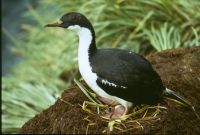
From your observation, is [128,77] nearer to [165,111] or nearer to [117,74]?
[117,74]

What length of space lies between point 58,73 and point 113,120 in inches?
124

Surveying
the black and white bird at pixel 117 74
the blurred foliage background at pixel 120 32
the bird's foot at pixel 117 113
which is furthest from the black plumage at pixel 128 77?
the blurred foliage background at pixel 120 32

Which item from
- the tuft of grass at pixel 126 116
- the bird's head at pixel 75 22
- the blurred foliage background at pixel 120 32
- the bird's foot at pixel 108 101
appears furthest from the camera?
the blurred foliage background at pixel 120 32

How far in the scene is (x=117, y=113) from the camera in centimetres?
316

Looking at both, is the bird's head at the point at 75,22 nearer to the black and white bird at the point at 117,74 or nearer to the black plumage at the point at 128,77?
the black and white bird at the point at 117,74

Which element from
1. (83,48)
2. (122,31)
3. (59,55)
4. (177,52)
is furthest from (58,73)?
(83,48)

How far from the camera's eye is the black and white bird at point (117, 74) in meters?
3.04

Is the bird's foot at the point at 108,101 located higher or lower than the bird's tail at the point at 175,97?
higher

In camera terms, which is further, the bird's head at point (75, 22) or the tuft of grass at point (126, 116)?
the bird's head at point (75, 22)

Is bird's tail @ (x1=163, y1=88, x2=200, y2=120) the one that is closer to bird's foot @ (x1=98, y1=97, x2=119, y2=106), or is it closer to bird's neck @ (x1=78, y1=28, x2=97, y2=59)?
bird's foot @ (x1=98, y1=97, x2=119, y2=106)

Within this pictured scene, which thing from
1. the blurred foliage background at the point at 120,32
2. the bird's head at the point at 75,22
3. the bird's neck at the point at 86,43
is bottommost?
the blurred foliage background at the point at 120,32

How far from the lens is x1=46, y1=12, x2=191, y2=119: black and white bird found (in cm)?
304

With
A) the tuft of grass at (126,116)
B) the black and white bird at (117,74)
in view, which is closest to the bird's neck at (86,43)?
the black and white bird at (117,74)

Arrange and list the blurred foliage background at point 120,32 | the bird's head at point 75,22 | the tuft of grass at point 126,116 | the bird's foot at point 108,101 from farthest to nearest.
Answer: the blurred foliage background at point 120,32
the bird's foot at point 108,101
the bird's head at point 75,22
the tuft of grass at point 126,116
